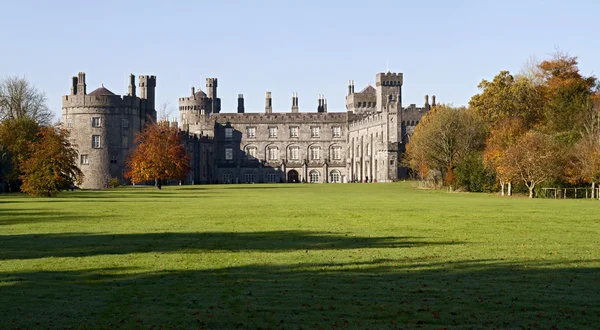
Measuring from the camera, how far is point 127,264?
1523 centimetres

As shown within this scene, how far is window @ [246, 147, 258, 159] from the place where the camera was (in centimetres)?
12633

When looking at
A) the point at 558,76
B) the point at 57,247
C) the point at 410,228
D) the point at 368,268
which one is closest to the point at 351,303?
the point at 368,268

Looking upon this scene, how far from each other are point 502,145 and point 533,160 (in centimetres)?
841

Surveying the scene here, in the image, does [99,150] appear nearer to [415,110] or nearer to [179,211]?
[415,110]

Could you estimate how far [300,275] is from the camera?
13.7 metres

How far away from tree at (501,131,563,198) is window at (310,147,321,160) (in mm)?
75875

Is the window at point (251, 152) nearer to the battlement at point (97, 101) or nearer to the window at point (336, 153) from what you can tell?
the window at point (336, 153)

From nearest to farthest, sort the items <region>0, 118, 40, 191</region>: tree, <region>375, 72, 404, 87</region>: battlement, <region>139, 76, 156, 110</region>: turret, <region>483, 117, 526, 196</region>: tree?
<region>483, 117, 526, 196</region>: tree → <region>0, 118, 40, 191</region>: tree → <region>139, 76, 156, 110</region>: turret → <region>375, 72, 404, 87</region>: battlement

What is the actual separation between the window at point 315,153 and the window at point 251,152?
8235 mm

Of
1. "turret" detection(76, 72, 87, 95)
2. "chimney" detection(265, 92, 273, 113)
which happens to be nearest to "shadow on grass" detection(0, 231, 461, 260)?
"turret" detection(76, 72, 87, 95)

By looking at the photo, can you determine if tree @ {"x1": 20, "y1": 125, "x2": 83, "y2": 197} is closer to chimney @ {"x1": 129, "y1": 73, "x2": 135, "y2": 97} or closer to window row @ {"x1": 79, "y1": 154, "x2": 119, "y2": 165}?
window row @ {"x1": 79, "y1": 154, "x2": 119, "y2": 165}

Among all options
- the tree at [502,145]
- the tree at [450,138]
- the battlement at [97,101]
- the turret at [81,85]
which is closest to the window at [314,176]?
the battlement at [97,101]

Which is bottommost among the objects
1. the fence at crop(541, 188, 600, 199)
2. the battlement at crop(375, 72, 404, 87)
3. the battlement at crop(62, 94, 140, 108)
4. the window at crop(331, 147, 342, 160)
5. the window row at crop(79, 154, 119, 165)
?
the fence at crop(541, 188, 600, 199)

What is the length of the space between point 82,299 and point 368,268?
17.0 feet
